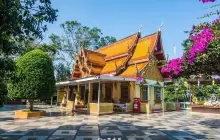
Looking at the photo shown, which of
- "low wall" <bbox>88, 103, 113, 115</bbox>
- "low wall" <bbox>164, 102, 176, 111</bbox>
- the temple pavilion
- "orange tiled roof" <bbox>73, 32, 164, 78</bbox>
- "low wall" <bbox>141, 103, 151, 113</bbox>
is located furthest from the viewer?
"low wall" <bbox>164, 102, 176, 111</bbox>

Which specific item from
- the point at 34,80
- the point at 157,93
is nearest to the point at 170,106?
the point at 157,93

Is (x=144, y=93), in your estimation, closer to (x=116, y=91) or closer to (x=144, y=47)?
(x=116, y=91)

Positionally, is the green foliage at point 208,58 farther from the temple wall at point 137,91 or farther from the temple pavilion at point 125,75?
the temple wall at point 137,91

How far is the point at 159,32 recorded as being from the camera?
17.9 metres

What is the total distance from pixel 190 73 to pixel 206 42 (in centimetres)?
233

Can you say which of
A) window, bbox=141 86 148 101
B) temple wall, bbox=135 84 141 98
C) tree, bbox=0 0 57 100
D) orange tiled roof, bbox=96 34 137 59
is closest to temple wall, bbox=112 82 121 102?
temple wall, bbox=135 84 141 98

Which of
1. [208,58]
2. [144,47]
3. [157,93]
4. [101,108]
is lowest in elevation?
[101,108]

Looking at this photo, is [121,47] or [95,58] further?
[121,47]

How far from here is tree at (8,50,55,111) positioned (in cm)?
1057

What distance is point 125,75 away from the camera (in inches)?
640

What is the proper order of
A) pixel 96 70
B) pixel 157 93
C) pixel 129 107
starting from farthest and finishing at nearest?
pixel 96 70 < pixel 157 93 < pixel 129 107

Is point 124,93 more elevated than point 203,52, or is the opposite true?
point 203,52

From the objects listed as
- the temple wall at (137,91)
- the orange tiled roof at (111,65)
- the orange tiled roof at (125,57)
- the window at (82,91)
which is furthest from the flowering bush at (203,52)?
the window at (82,91)

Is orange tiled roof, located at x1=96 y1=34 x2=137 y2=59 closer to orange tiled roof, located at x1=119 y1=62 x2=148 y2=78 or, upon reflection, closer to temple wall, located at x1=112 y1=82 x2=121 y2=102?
orange tiled roof, located at x1=119 y1=62 x2=148 y2=78
